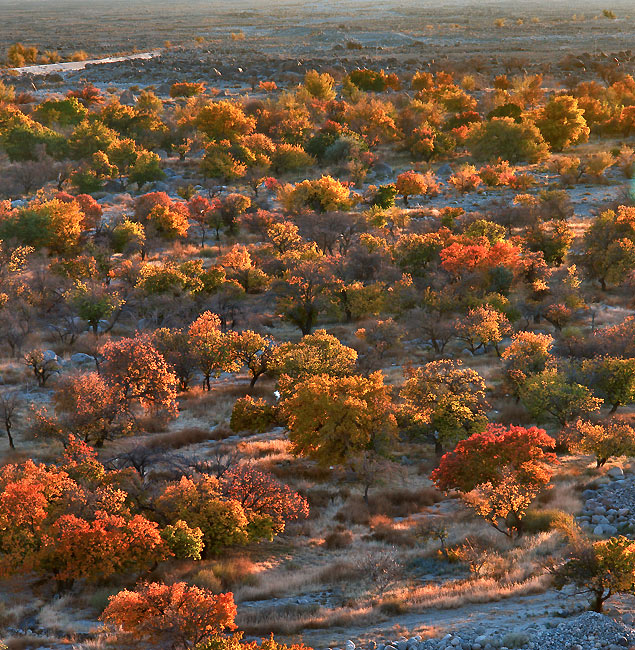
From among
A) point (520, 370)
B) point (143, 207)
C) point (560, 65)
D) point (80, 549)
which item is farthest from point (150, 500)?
point (560, 65)

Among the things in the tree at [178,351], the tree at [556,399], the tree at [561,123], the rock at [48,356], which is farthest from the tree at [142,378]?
the tree at [561,123]

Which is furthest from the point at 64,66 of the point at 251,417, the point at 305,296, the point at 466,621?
the point at 466,621

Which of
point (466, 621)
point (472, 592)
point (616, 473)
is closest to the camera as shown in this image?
point (466, 621)

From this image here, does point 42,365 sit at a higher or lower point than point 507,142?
lower

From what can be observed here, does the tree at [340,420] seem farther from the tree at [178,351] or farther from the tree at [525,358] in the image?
the tree at [178,351]

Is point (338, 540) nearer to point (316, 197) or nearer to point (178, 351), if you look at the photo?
point (178, 351)

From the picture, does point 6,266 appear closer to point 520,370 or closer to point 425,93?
point 520,370

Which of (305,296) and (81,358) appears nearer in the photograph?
(81,358)

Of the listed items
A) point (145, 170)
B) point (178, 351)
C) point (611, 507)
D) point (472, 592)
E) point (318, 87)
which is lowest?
point (611, 507)
